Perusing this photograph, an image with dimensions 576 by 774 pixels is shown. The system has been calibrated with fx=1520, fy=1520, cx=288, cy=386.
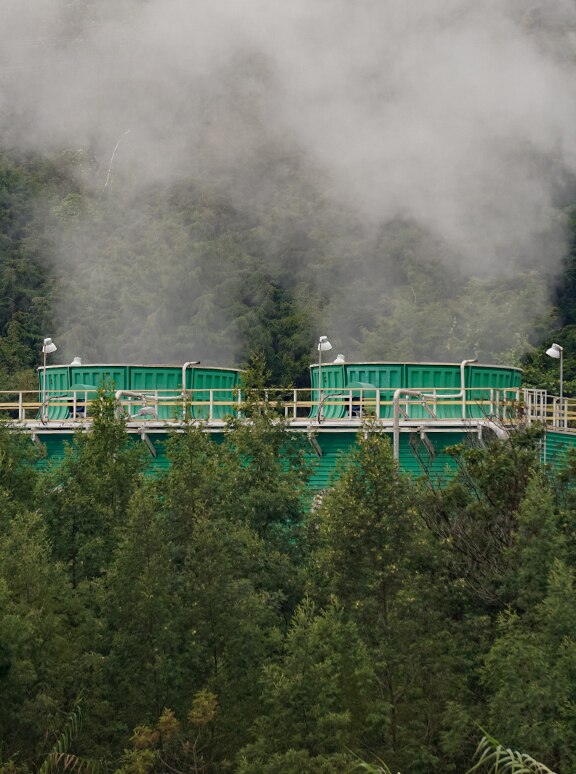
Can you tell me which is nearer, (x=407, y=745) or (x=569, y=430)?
Answer: (x=407, y=745)

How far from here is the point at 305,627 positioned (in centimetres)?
2622

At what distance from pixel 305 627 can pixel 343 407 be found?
14.6 meters

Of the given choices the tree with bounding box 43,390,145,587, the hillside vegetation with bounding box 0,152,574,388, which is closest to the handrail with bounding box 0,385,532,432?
the tree with bounding box 43,390,145,587

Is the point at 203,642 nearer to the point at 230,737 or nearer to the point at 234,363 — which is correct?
the point at 230,737

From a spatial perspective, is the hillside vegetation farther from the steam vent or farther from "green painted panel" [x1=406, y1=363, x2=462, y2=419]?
"green painted panel" [x1=406, y1=363, x2=462, y2=419]

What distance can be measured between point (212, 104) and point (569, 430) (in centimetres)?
7219

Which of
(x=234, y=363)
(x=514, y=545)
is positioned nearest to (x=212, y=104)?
(x=234, y=363)

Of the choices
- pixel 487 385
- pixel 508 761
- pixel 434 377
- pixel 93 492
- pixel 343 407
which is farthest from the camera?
pixel 487 385

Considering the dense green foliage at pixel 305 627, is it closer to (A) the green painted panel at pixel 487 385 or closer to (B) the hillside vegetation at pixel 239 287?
(A) the green painted panel at pixel 487 385

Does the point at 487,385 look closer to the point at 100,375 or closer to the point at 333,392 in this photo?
the point at 333,392

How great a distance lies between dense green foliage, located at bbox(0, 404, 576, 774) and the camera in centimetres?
2395

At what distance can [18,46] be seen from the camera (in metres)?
123

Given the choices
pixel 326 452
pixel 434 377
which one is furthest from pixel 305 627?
pixel 434 377

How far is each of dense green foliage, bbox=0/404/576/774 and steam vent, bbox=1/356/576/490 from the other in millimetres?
4680
